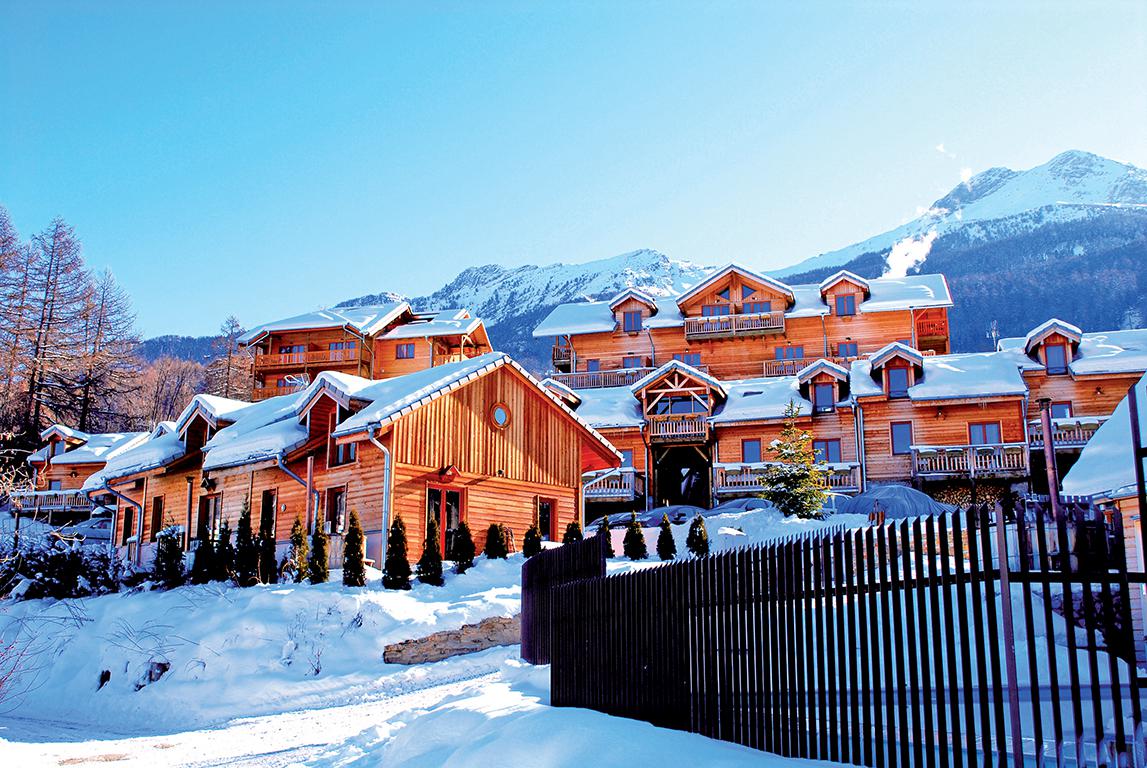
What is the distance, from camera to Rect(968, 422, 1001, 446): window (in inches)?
1448

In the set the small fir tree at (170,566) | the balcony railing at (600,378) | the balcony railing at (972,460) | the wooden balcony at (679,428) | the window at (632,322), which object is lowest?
the small fir tree at (170,566)

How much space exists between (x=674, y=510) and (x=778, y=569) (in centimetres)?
2852

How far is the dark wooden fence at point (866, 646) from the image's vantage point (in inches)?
219

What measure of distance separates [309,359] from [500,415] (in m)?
35.2

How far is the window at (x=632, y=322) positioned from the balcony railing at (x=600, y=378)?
9.38 feet

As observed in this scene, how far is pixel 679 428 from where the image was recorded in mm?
40594

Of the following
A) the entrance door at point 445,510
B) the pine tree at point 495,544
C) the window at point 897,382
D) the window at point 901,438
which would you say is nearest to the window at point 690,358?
the window at point 897,382

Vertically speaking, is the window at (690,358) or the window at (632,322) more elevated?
the window at (632,322)

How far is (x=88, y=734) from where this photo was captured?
15367 mm

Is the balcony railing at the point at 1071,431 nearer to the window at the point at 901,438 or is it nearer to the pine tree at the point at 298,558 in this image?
the window at the point at 901,438

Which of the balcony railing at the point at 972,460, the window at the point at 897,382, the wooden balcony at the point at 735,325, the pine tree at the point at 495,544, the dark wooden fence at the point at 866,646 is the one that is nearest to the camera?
the dark wooden fence at the point at 866,646

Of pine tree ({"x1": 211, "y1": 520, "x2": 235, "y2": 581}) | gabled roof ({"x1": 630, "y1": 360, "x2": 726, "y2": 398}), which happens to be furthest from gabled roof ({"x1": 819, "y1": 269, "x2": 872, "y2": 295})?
pine tree ({"x1": 211, "y1": 520, "x2": 235, "y2": 581})

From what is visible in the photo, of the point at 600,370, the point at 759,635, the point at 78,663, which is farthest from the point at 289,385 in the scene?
the point at 759,635

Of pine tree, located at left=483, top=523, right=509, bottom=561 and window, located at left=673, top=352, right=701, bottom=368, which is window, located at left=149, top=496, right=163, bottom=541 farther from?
window, located at left=673, top=352, right=701, bottom=368
